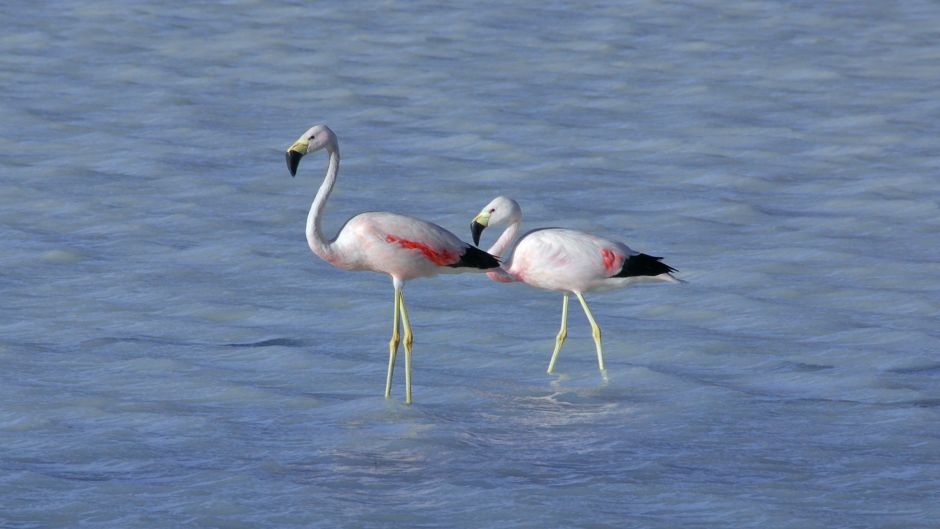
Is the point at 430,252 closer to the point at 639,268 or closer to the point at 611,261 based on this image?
the point at 611,261

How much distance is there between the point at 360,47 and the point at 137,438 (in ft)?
32.8

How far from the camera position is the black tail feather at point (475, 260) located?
9133 millimetres

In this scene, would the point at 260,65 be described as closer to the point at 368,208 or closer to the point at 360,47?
the point at 360,47

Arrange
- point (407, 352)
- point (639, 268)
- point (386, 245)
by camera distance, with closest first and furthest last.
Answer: point (386, 245) → point (407, 352) → point (639, 268)

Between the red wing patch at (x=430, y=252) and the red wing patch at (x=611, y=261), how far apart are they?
30.8 inches

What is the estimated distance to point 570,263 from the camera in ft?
30.6

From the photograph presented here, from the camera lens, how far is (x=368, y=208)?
13016mm

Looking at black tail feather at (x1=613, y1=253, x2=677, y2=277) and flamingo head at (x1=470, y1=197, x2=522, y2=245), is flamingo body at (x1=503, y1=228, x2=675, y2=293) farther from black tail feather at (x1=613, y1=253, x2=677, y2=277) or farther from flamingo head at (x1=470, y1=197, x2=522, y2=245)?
flamingo head at (x1=470, y1=197, x2=522, y2=245)

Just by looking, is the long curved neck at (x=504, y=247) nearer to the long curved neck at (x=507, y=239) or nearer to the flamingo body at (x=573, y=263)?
the long curved neck at (x=507, y=239)

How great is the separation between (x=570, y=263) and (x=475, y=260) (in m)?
0.51

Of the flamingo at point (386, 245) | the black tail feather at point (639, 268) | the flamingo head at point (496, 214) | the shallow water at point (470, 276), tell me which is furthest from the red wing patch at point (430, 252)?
the black tail feather at point (639, 268)

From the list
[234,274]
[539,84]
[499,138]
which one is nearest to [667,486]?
[234,274]

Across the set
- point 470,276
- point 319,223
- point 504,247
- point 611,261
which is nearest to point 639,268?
point 611,261

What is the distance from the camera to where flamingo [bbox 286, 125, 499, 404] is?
9.00m
